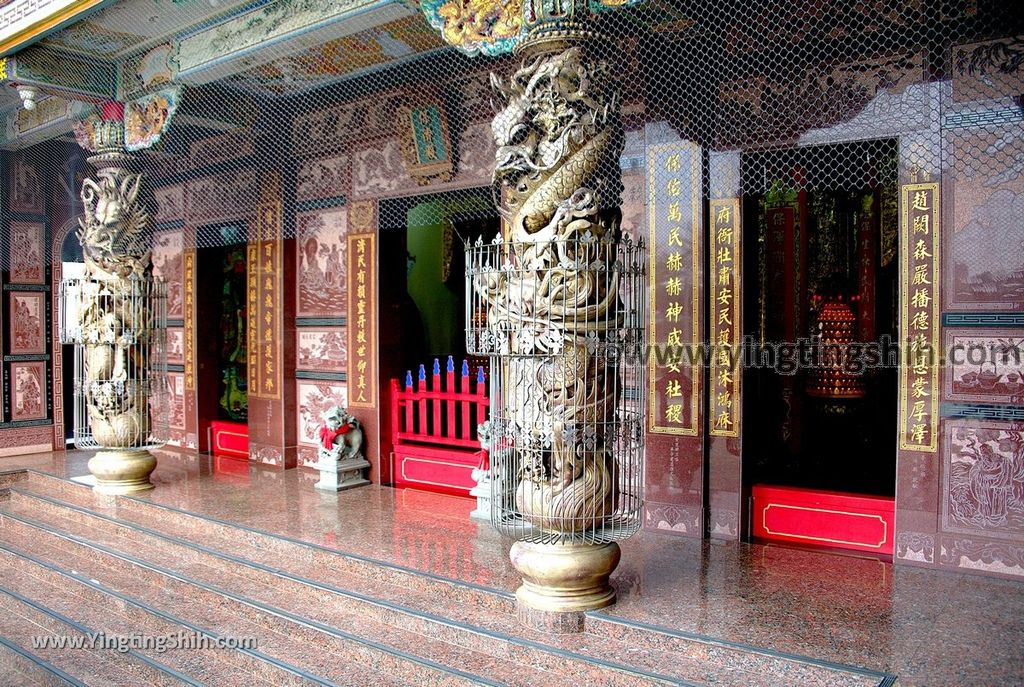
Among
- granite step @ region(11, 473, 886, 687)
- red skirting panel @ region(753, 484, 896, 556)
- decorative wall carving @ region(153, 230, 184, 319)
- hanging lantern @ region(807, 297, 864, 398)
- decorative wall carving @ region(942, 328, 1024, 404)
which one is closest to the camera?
granite step @ region(11, 473, 886, 687)

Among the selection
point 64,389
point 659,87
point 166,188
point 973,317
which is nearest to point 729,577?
point 973,317

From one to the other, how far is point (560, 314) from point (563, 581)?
41.6 inches

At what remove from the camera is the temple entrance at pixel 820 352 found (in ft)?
14.4

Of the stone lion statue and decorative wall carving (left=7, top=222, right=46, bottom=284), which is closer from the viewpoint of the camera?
the stone lion statue

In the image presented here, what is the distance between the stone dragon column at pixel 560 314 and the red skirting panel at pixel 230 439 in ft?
14.7

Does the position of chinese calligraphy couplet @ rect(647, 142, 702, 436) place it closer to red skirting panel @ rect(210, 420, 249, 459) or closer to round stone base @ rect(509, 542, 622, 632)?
round stone base @ rect(509, 542, 622, 632)

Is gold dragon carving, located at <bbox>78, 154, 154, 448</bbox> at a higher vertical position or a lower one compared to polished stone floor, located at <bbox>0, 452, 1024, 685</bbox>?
higher

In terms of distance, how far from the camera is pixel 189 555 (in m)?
4.54

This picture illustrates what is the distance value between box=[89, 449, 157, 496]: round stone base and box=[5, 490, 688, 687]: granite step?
0.28 metres

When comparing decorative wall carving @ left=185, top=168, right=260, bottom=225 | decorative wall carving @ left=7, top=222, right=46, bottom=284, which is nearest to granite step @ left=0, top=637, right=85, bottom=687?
decorative wall carving @ left=185, top=168, right=260, bottom=225

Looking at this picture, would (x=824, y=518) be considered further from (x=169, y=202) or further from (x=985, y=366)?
(x=169, y=202)

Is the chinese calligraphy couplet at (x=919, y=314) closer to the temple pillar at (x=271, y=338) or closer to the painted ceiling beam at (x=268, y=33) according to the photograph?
the painted ceiling beam at (x=268, y=33)

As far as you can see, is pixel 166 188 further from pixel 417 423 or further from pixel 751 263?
pixel 751 263

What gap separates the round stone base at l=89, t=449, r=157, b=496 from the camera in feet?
18.5
